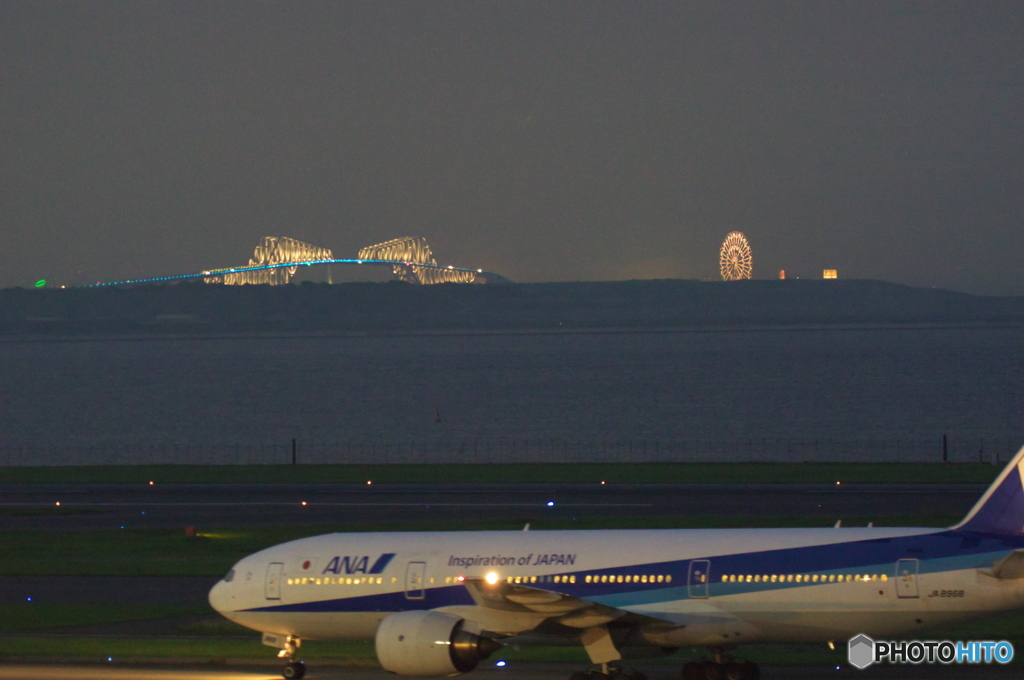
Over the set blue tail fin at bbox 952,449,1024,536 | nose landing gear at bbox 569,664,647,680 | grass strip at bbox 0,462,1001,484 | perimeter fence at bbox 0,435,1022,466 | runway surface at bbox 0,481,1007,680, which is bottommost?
nose landing gear at bbox 569,664,647,680

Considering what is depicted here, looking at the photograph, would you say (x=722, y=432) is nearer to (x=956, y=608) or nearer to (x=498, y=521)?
(x=498, y=521)

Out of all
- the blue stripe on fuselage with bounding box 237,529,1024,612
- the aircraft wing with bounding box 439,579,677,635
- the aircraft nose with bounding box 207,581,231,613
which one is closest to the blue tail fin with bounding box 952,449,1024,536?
the blue stripe on fuselage with bounding box 237,529,1024,612

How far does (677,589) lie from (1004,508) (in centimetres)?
656

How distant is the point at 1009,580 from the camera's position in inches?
859

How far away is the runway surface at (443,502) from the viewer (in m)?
50.8

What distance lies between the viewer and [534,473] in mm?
68188

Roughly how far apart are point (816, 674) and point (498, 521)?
23.9 meters

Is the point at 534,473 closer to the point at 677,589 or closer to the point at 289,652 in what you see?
the point at 289,652

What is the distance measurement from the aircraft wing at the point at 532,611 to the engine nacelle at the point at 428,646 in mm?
595

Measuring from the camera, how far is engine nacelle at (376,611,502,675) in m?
22.9

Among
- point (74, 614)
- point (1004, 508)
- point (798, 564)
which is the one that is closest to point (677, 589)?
point (798, 564)

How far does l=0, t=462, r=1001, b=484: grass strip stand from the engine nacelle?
4003 cm

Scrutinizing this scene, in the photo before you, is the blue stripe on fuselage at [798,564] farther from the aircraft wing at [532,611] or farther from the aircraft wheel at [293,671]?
the aircraft wheel at [293,671]

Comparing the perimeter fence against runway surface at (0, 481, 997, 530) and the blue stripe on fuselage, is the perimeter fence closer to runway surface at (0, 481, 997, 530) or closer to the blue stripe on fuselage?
runway surface at (0, 481, 997, 530)
